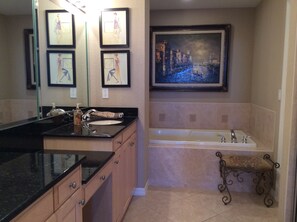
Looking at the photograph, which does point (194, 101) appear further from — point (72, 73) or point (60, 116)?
point (60, 116)

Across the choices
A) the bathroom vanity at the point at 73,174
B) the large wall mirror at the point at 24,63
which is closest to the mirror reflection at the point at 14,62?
the large wall mirror at the point at 24,63

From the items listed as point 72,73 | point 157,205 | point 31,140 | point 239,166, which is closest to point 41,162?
point 31,140

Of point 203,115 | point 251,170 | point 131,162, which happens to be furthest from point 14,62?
point 203,115

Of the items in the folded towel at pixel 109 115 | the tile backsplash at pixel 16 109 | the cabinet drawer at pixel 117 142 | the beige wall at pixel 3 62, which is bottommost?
the cabinet drawer at pixel 117 142

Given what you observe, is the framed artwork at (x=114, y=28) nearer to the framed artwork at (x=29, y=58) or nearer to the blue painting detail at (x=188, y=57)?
the framed artwork at (x=29, y=58)

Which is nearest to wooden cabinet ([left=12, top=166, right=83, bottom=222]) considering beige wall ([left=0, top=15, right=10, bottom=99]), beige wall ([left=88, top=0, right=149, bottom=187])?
beige wall ([left=0, top=15, right=10, bottom=99])

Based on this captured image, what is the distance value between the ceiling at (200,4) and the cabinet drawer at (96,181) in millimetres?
2798

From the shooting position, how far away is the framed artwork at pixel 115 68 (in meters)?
2.83

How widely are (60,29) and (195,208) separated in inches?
90.4

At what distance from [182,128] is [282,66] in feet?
6.30

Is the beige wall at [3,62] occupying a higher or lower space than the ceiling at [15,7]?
lower

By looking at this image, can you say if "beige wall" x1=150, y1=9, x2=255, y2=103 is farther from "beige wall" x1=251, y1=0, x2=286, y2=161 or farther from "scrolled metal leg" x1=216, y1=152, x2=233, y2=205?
"scrolled metal leg" x1=216, y1=152, x2=233, y2=205

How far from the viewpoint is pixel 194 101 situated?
4.23 m

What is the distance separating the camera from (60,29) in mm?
2461
